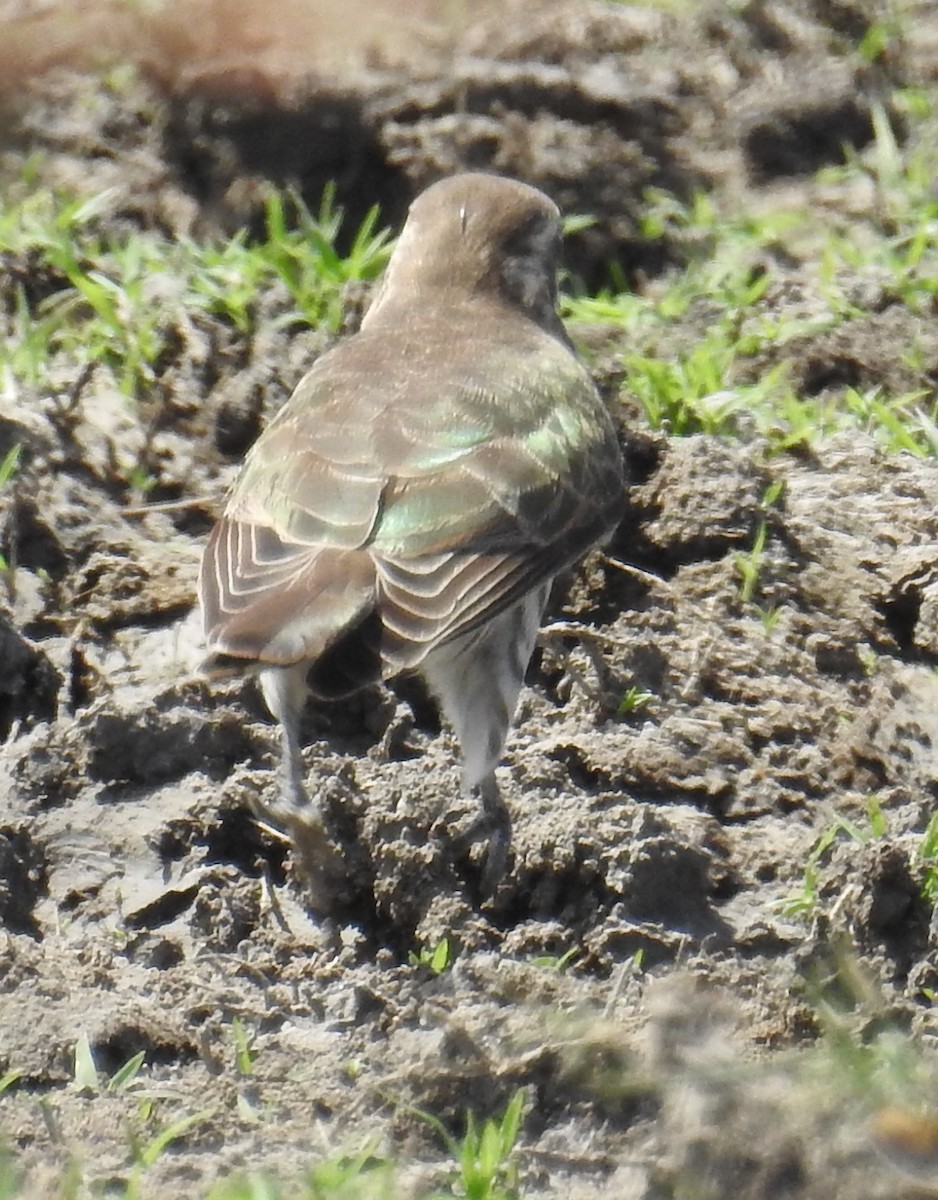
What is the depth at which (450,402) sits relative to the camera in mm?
4535

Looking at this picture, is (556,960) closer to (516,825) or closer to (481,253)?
(516,825)

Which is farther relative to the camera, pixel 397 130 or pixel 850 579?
pixel 397 130

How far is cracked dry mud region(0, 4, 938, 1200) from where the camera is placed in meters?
3.48

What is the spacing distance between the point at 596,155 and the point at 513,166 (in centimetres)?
30

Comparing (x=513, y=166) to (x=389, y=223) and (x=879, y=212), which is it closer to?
(x=389, y=223)

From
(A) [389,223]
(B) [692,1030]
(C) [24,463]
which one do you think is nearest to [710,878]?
(B) [692,1030]

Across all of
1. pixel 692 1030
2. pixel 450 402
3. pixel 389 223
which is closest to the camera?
pixel 692 1030

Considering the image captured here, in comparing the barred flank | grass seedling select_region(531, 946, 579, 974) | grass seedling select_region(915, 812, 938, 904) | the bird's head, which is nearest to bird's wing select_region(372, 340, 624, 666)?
the barred flank

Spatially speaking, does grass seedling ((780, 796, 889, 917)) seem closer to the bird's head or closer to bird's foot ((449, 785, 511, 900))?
bird's foot ((449, 785, 511, 900))

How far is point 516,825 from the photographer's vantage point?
4.20m

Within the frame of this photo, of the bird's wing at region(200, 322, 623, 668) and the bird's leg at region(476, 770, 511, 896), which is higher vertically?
the bird's wing at region(200, 322, 623, 668)

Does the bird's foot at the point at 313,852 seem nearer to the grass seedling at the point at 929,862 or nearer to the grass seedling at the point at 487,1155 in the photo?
the grass seedling at the point at 487,1155

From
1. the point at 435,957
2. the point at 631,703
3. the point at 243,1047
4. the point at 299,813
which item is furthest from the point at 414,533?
the point at 243,1047

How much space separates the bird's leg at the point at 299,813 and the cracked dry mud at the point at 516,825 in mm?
66
